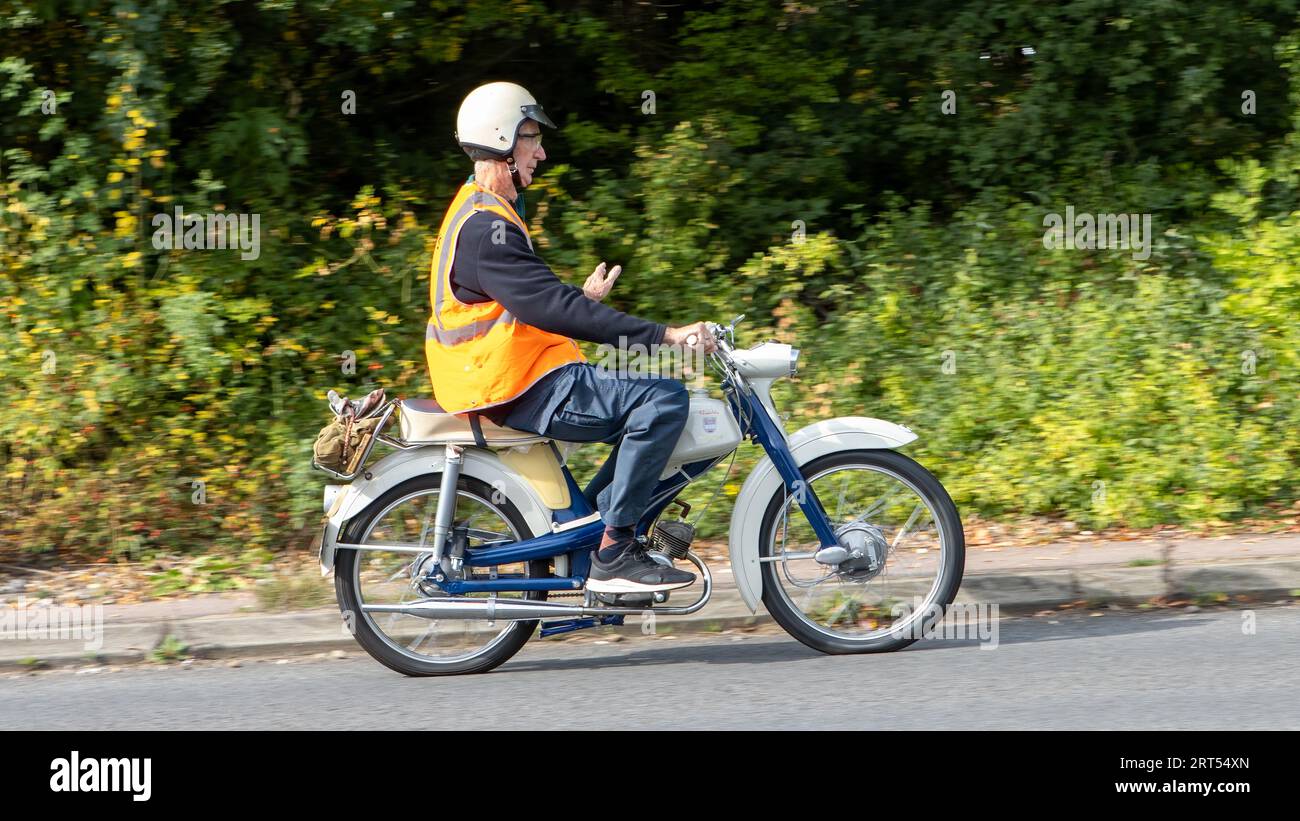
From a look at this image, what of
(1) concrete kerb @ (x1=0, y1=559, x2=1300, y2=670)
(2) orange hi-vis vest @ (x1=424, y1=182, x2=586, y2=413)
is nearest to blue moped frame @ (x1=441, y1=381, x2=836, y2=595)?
(2) orange hi-vis vest @ (x1=424, y1=182, x2=586, y2=413)

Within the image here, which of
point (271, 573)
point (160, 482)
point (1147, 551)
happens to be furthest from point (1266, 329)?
point (160, 482)

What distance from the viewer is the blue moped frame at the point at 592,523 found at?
5453 mm

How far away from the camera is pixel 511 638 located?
18.5 feet

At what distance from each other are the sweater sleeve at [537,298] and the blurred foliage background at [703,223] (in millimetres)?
2526

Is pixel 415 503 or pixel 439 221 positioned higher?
pixel 439 221

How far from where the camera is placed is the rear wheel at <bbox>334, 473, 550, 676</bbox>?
549cm

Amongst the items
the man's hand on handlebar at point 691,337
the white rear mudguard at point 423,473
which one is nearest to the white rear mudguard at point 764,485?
the man's hand on handlebar at point 691,337

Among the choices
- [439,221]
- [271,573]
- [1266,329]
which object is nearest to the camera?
[271,573]

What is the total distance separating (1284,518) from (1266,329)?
159 cm

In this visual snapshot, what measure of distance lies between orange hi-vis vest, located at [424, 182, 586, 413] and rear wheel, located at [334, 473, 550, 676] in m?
0.41

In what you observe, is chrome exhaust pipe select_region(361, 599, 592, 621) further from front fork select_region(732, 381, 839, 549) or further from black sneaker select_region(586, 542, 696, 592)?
front fork select_region(732, 381, 839, 549)

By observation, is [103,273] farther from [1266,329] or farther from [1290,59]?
[1290,59]

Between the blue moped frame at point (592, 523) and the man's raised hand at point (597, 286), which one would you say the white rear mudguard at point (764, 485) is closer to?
the blue moped frame at point (592, 523)

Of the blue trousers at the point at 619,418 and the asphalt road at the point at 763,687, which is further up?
the blue trousers at the point at 619,418
